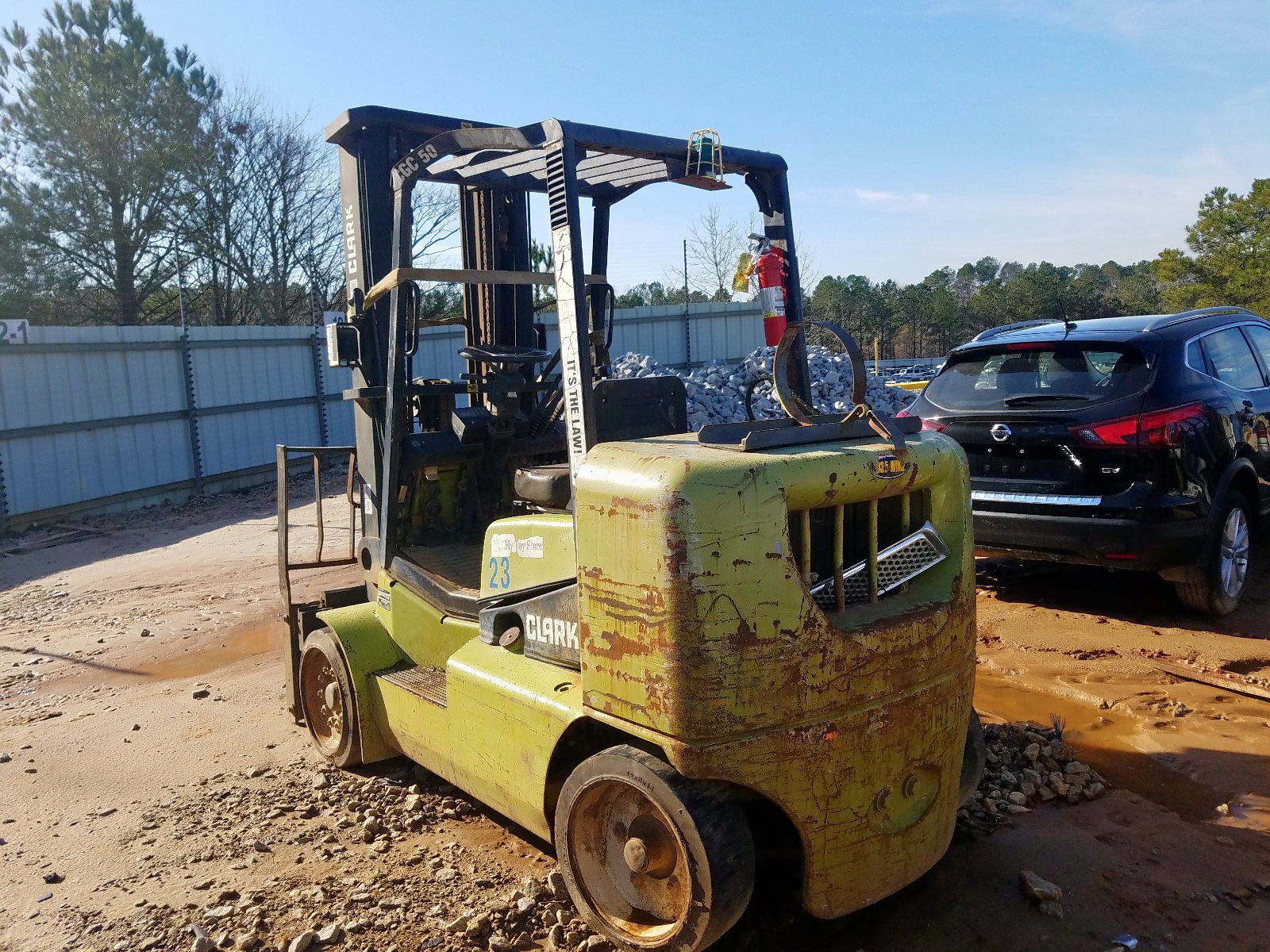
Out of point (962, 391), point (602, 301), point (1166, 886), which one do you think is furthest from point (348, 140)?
point (1166, 886)

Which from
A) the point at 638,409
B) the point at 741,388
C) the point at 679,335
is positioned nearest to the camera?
the point at 638,409

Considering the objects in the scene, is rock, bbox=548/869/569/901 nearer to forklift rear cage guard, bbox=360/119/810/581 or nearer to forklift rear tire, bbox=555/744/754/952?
forklift rear tire, bbox=555/744/754/952

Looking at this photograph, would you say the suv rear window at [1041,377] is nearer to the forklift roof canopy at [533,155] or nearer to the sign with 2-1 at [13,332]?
the forklift roof canopy at [533,155]

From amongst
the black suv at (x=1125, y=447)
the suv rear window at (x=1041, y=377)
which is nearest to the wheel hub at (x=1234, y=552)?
the black suv at (x=1125, y=447)

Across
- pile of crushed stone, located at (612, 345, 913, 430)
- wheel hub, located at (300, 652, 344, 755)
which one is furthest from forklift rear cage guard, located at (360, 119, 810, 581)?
pile of crushed stone, located at (612, 345, 913, 430)

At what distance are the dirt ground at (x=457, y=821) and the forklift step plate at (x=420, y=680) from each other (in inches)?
19.6

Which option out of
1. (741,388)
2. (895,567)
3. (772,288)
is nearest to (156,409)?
(741,388)

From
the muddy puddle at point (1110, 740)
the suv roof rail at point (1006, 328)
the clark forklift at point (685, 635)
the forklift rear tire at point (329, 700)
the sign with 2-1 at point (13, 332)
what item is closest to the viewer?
the clark forklift at point (685, 635)

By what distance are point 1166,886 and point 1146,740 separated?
4.30 ft

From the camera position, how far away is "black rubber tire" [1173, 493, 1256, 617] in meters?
5.80

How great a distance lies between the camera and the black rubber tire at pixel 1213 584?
5801 millimetres

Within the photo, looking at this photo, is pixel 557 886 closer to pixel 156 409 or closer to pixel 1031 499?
pixel 1031 499

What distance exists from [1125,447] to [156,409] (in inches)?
492

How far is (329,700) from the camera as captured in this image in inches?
189
